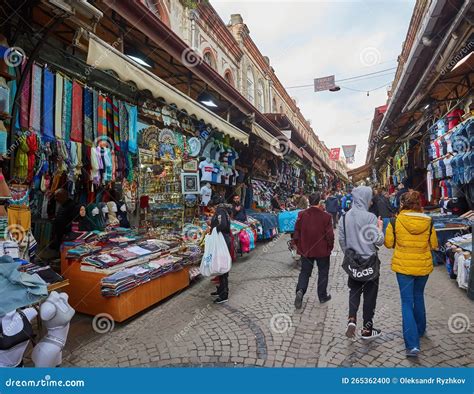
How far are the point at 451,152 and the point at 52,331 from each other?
8197mm

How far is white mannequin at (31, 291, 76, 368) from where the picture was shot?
2.62m

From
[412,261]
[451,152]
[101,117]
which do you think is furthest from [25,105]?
[451,152]

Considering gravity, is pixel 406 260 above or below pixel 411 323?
above

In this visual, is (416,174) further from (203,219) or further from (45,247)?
(45,247)

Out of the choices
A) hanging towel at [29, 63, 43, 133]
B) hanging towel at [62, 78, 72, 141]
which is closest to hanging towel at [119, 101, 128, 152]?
hanging towel at [62, 78, 72, 141]

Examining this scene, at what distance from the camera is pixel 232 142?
914 cm

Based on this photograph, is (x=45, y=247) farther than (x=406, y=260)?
Yes

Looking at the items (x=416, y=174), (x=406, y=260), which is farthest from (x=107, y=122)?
(x=416, y=174)

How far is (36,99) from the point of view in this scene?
3520mm

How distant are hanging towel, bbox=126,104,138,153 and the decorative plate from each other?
1.95m

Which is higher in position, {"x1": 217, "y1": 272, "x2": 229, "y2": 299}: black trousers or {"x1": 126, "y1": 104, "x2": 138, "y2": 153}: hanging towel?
{"x1": 126, "y1": 104, "x2": 138, "y2": 153}: hanging towel

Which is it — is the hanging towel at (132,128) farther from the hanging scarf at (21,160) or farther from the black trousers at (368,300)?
the black trousers at (368,300)

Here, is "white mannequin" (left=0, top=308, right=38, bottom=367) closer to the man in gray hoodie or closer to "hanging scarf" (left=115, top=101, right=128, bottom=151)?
"hanging scarf" (left=115, top=101, right=128, bottom=151)

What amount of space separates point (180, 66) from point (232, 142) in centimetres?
368
